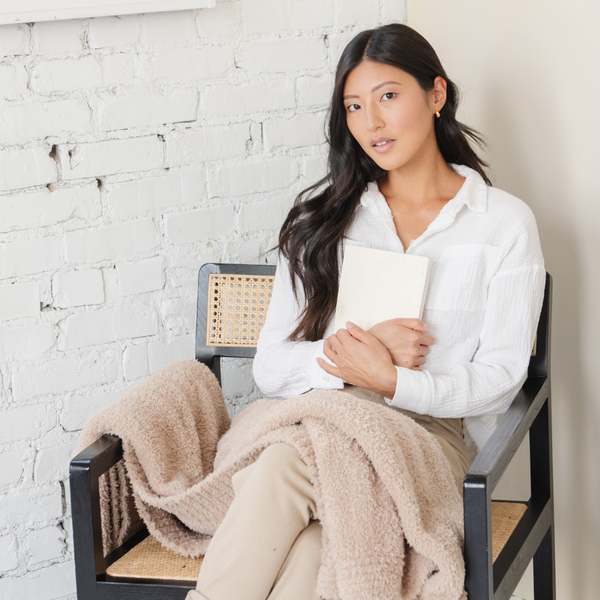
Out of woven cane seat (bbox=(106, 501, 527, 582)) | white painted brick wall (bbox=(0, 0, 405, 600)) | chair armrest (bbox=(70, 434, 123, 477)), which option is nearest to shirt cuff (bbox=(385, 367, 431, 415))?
woven cane seat (bbox=(106, 501, 527, 582))

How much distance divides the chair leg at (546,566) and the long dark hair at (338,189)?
525 mm

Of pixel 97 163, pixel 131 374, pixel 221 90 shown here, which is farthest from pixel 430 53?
pixel 131 374

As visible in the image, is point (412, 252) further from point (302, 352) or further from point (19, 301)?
point (19, 301)

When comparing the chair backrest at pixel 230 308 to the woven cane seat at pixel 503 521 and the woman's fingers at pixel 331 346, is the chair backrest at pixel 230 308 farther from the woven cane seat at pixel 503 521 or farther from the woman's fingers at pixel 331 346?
the woven cane seat at pixel 503 521

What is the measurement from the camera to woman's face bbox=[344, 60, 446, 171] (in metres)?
1.21

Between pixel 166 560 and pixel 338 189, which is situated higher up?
pixel 338 189

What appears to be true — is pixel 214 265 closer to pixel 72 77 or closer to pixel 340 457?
pixel 72 77

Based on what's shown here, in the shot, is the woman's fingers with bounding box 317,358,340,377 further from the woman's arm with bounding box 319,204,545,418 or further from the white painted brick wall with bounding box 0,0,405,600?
the white painted brick wall with bounding box 0,0,405,600

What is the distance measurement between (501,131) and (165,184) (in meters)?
0.70

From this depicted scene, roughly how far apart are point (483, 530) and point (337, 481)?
19 centimetres

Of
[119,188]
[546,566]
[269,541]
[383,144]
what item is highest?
[383,144]

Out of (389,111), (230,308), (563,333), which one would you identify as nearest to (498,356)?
(563,333)

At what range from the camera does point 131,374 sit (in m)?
1.53

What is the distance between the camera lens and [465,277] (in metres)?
1.19
